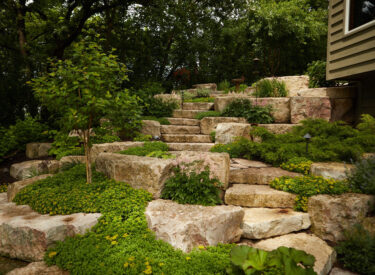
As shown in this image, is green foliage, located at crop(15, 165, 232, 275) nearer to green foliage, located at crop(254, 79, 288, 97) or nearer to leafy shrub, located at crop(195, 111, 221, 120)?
leafy shrub, located at crop(195, 111, 221, 120)

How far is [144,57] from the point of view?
11.8 m

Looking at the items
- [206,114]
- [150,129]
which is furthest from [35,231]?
[206,114]

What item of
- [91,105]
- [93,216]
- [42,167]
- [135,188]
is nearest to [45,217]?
[93,216]

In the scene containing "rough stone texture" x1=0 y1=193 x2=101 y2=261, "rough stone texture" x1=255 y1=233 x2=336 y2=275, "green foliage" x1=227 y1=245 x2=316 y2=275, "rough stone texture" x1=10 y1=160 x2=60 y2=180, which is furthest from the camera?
"rough stone texture" x1=10 y1=160 x2=60 y2=180

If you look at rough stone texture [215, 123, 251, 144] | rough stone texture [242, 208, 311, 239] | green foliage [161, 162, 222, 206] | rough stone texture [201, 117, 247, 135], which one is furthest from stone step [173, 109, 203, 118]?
rough stone texture [242, 208, 311, 239]

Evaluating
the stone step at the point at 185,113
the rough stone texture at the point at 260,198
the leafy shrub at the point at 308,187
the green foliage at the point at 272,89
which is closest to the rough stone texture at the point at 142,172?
the rough stone texture at the point at 260,198

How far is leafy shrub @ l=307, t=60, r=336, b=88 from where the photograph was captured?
777 centimetres

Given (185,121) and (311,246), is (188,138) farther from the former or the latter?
(311,246)

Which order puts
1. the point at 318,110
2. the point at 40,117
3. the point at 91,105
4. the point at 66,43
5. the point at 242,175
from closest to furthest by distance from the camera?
the point at 91,105
the point at 242,175
the point at 318,110
the point at 40,117
the point at 66,43

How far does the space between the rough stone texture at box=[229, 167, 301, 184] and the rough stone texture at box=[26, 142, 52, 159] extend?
5.06m

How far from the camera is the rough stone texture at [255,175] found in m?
3.95

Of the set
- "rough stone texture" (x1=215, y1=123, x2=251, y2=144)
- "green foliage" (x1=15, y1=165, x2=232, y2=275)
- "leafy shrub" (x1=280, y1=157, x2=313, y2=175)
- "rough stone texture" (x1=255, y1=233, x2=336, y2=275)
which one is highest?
"rough stone texture" (x1=215, y1=123, x2=251, y2=144)

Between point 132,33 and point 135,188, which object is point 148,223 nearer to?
point 135,188

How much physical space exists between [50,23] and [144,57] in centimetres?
421
